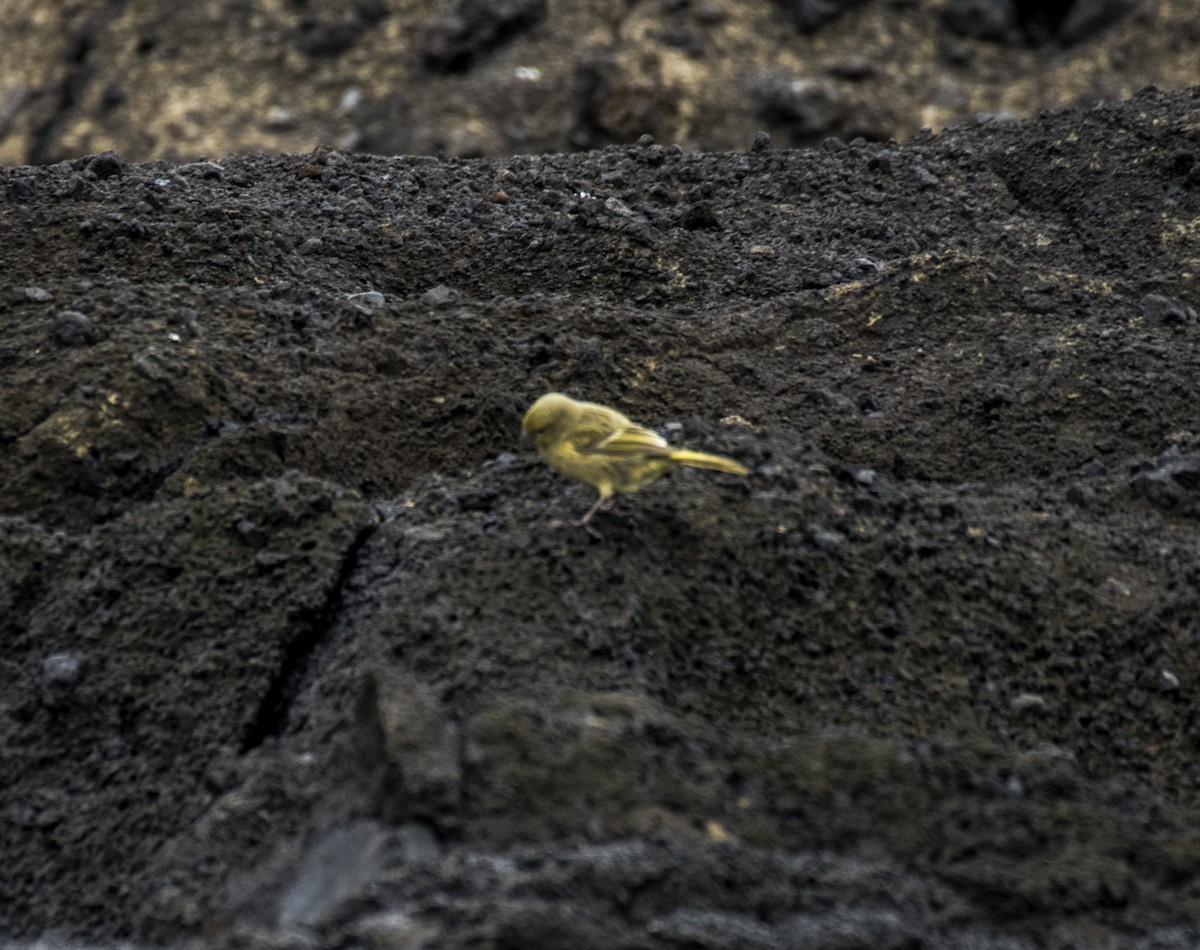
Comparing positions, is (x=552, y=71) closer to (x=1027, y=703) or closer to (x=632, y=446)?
(x=632, y=446)

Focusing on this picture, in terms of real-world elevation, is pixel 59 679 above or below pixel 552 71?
above

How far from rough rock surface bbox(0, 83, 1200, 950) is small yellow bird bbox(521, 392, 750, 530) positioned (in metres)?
0.14

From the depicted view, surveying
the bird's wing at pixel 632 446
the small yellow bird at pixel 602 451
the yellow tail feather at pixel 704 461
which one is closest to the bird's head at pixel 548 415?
the small yellow bird at pixel 602 451

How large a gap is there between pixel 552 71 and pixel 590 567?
496 inches

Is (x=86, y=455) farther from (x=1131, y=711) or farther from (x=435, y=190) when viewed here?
(x=1131, y=711)

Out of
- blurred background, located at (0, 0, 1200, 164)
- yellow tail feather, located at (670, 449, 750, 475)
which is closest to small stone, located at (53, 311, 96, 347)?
yellow tail feather, located at (670, 449, 750, 475)

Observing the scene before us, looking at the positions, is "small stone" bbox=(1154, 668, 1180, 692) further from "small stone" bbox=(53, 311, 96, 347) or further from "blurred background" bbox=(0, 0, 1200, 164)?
"blurred background" bbox=(0, 0, 1200, 164)

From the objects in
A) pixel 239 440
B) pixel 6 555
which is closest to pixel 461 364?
pixel 239 440

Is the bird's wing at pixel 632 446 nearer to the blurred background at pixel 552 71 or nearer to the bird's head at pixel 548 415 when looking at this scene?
the bird's head at pixel 548 415

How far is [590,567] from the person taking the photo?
4262 millimetres

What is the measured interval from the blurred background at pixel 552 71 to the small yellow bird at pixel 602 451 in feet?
36.9

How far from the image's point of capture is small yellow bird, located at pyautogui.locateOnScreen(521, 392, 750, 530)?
4375mm

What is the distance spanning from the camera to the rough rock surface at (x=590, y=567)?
3.39 meters

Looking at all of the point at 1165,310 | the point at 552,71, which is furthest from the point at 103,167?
the point at 552,71
